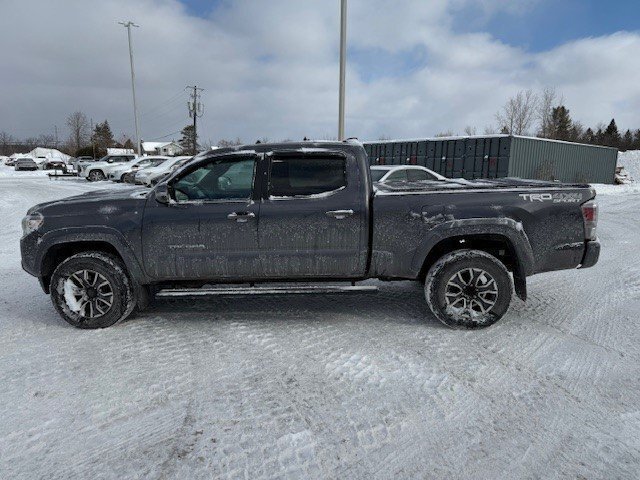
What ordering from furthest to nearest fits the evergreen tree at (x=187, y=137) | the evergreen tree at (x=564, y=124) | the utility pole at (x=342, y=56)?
the evergreen tree at (x=187, y=137)
the evergreen tree at (x=564, y=124)
the utility pole at (x=342, y=56)

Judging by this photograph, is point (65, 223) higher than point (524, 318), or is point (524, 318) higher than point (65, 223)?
point (65, 223)

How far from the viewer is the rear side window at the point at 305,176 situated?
4.24m

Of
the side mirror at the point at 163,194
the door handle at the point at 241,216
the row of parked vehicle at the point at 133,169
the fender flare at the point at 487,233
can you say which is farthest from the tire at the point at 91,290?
the row of parked vehicle at the point at 133,169

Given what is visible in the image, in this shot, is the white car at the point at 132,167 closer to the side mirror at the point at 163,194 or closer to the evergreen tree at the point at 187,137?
the side mirror at the point at 163,194

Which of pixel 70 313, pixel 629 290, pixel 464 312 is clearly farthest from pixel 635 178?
pixel 70 313

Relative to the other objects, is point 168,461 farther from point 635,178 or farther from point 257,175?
point 635,178

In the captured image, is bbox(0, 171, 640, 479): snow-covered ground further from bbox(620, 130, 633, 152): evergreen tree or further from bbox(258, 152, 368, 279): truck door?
bbox(620, 130, 633, 152): evergreen tree

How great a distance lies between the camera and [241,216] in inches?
164

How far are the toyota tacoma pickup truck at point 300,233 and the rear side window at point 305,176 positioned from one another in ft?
0.03

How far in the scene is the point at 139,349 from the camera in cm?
384

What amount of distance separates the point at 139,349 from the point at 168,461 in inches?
63.9

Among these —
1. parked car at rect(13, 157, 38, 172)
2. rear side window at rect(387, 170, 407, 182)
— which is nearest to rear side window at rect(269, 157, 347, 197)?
rear side window at rect(387, 170, 407, 182)

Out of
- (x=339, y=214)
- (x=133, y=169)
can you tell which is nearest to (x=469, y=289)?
(x=339, y=214)

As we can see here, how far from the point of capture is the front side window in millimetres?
4281
